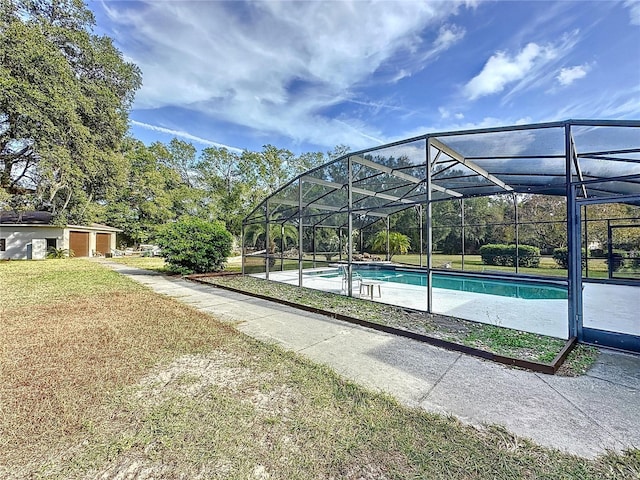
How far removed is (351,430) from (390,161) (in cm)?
605

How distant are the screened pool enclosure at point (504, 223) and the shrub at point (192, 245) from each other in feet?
3.94

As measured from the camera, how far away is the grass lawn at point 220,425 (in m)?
1.73

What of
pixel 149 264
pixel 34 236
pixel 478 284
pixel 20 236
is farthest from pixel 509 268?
pixel 20 236

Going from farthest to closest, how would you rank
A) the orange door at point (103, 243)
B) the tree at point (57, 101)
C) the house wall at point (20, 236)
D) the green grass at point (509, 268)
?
the orange door at point (103, 243)
the house wall at point (20, 236)
the tree at point (57, 101)
the green grass at point (509, 268)

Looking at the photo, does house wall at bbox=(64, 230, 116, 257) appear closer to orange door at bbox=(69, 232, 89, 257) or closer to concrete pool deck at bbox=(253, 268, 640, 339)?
orange door at bbox=(69, 232, 89, 257)

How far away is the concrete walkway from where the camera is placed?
2.11 meters

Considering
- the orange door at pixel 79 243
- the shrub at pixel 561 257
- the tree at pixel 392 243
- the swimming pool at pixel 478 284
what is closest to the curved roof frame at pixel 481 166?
the swimming pool at pixel 478 284

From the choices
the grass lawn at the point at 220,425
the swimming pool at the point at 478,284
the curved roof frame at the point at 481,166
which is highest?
the curved roof frame at the point at 481,166

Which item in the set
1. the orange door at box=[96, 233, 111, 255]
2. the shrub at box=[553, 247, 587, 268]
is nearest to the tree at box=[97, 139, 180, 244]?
the orange door at box=[96, 233, 111, 255]

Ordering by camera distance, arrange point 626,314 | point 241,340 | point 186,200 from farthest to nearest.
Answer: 1. point 186,200
2. point 626,314
3. point 241,340

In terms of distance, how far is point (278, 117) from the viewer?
18.2m

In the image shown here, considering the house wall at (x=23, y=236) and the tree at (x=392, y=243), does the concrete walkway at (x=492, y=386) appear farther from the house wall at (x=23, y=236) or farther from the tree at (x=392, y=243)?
the house wall at (x=23, y=236)

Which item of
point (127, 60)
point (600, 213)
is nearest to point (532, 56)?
point (600, 213)

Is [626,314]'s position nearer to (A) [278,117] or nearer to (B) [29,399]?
(B) [29,399]
